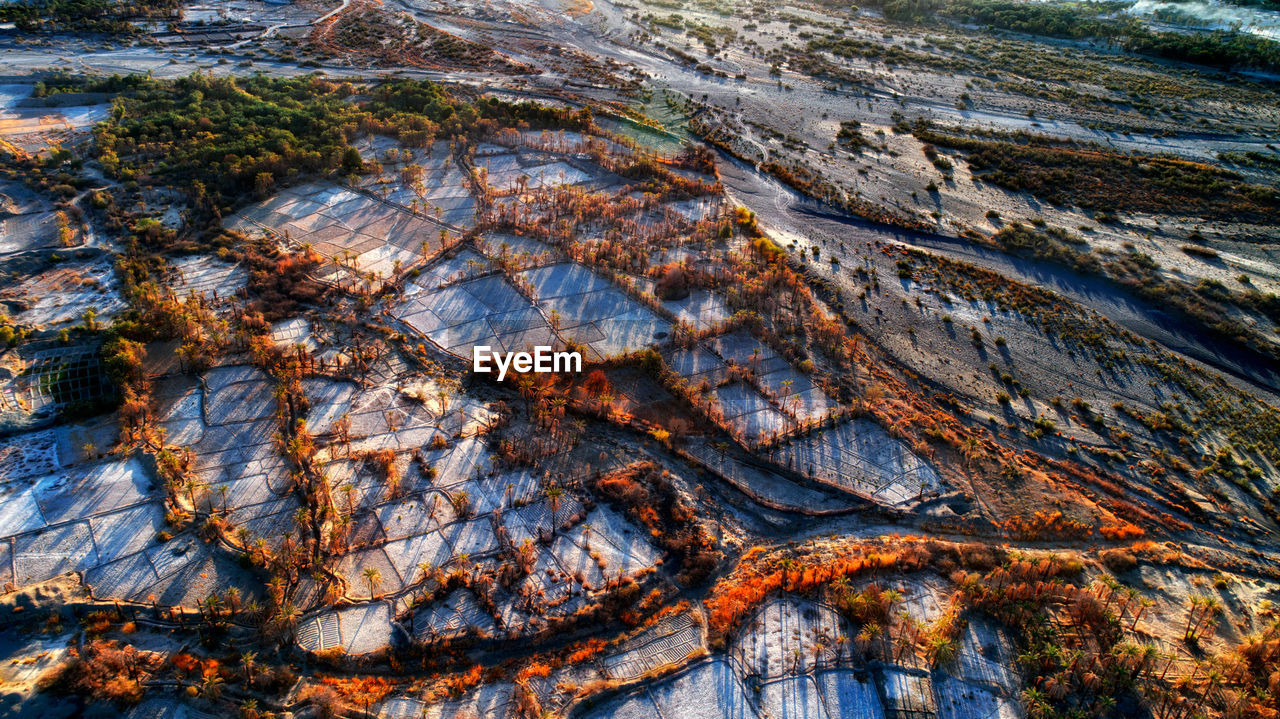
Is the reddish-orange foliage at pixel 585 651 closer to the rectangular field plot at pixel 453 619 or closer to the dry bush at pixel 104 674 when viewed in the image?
the rectangular field plot at pixel 453 619

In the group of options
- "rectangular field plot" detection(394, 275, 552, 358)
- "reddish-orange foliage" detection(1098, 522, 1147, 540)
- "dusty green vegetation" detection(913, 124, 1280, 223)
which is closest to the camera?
"reddish-orange foliage" detection(1098, 522, 1147, 540)

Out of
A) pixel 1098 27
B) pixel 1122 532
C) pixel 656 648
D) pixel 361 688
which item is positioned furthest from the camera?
pixel 1098 27

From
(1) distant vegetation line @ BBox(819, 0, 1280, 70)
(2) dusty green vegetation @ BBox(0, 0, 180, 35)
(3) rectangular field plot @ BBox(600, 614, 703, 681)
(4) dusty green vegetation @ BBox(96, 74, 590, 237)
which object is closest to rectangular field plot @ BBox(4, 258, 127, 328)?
(4) dusty green vegetation @ BBox(96, 74, 590, 237)

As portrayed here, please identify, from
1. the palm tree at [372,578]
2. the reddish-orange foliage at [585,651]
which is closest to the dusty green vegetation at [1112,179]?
the reddish-orange foliage at [585,651]

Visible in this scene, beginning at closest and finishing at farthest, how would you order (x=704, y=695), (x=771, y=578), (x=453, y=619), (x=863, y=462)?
1. (x=704, y=695)
2. (x=453, y=619)
3. (x=771, y=578)
4. (x=863, y=462)

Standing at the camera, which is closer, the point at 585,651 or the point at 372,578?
the point at 585,651

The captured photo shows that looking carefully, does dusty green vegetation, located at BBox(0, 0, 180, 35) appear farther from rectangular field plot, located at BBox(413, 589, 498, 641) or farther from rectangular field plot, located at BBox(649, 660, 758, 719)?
rectangular field plot, located at BBox(649, 660, 758, 719)

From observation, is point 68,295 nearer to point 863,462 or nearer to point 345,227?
point 345,227

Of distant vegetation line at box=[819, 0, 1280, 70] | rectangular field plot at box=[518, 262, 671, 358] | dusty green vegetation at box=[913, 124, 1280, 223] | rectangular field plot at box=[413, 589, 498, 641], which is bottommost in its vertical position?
rectangular field plot at box=[413, 589, 498, 641]

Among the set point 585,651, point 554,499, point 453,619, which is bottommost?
point 453,619

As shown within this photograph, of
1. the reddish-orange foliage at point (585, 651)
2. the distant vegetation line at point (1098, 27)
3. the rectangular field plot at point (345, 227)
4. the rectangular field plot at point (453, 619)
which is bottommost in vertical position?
the rectangular field plot at point (453, 619)

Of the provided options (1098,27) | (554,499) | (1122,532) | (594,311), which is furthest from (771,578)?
(1098,27)

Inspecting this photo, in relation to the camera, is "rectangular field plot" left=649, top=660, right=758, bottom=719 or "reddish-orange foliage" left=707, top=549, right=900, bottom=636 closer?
"rectangular field plot" left=649, top=660, right=758, bottom=719
